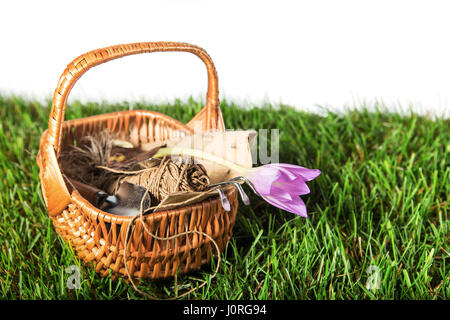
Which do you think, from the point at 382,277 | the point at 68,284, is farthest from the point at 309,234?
A: the point at 68,284

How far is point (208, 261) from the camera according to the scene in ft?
3.47

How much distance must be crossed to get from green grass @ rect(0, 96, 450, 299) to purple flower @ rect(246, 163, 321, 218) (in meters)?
0.16

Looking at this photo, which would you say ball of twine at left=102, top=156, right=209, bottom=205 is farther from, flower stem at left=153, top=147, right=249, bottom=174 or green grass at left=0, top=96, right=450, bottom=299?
green grass at left=0, top=96, right=450, bottom=299

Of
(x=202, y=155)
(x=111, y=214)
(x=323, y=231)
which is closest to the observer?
(x=111, y=214)

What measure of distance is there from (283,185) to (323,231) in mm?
265

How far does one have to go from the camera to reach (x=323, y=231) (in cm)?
116

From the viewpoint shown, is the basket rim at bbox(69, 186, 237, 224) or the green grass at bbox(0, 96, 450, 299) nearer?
the basket rim at bbox(69, 186, 237, 224)

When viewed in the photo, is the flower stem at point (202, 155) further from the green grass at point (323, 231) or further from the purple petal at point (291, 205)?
→ the green grass at point (323, 231)

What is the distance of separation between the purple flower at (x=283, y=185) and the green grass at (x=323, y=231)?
0.53ft

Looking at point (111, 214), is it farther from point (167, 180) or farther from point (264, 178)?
point (264, 178)

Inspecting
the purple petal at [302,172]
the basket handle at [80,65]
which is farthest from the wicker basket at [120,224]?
the purple petal at [302,172]

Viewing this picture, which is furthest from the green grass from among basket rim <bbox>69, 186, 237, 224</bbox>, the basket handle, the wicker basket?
the basket handle

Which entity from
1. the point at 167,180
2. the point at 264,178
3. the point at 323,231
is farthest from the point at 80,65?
the point at 323,231

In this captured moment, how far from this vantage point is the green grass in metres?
1.02
